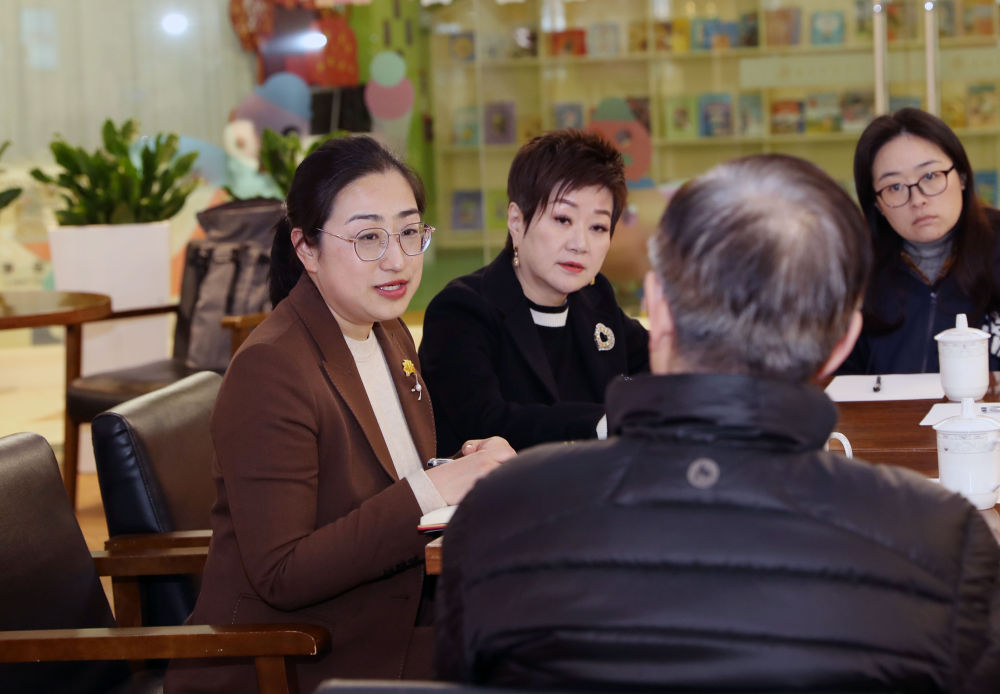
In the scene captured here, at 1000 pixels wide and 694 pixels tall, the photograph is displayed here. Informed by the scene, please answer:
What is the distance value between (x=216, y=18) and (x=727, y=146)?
3.54 m

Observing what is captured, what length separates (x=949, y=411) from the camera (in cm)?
217

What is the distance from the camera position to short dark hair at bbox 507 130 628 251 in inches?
95.0

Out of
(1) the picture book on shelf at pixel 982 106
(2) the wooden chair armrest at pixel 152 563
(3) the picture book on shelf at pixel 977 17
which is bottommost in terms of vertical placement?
(2) the wooden chair armrest at pixel 152 563

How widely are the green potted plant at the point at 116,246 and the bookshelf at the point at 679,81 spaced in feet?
8.23

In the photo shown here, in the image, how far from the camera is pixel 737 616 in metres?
0.90

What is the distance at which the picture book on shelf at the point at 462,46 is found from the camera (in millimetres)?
7328

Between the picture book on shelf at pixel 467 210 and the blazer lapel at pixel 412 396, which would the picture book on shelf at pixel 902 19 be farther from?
the blazer lapel at pixel 412 396

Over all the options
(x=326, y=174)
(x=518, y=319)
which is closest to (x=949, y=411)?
(x=518, y=319)

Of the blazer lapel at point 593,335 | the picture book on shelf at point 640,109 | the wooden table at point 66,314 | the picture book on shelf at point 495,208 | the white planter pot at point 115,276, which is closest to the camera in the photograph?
the blazer lapel at point 593,335

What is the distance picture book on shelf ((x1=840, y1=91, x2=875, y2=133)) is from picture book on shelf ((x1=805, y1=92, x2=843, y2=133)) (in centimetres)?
3

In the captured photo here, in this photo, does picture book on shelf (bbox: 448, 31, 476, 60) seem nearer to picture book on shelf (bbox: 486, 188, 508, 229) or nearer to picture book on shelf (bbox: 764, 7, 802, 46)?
picture book on shelf (bbox: 486, 188, 508, 229)

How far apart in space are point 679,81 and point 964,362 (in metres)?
5.14

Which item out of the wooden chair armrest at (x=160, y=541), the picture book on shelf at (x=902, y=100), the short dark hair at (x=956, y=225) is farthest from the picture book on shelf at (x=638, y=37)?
the wooden chair armrest at (x=160, y=541)

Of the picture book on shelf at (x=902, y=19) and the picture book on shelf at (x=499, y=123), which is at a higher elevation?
the picture book on shelf at (x=902, y=19)
